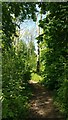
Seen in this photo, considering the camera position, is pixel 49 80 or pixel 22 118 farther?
pixel 49 80

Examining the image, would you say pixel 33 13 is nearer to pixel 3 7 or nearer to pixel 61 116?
pixel 3 7

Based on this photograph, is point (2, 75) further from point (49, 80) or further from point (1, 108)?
point (49, 80)

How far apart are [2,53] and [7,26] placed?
405cm

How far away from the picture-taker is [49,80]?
16.0 meters

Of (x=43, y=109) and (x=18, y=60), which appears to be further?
(x=18, y=60)

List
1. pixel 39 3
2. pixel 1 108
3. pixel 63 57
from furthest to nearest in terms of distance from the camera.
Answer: pixel 39 3
pixel 63 57
pixel 1 108

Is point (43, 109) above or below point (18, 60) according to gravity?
below

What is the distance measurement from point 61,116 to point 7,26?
17.6 ft

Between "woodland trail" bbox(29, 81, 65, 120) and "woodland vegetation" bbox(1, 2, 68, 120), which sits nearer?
"woodland vegetation" bbox(1, 2, 68, 120)

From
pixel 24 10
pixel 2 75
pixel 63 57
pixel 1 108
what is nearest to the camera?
pixel 1 108

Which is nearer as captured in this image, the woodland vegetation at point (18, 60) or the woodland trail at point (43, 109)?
the woodland vegetation at point (18, 60)

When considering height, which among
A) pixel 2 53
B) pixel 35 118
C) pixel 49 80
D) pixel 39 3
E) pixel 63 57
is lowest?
pixel 35 118

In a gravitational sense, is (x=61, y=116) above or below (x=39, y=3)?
below

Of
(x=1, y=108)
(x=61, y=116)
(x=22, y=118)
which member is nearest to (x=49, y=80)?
(x=61, y=116)
